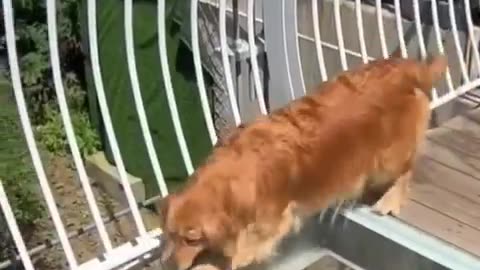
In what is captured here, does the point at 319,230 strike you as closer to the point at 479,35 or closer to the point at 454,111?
the point at 454,111

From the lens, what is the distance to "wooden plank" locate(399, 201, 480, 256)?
85.4 inches

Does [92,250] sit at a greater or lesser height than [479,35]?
lesser

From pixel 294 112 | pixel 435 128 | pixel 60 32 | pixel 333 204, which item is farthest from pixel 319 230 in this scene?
pixel 60 32

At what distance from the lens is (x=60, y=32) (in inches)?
149

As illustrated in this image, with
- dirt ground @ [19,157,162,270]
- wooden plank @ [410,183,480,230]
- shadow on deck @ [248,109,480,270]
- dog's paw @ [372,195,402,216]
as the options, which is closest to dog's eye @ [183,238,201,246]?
shadow on deck @ [248,109,480,270]

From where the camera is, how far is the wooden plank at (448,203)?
2.28m

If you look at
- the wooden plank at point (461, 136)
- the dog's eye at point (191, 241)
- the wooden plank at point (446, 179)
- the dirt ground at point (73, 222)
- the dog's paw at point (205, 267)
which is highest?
the dog's eye at point (191, 241)

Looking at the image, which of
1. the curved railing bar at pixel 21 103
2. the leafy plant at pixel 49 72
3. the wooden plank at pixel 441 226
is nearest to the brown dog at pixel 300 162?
the wooden plank at pixel 441 226

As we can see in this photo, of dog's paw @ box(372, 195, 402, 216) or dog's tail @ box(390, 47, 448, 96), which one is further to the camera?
dog's paw @ box(372, 195, 402, 216)

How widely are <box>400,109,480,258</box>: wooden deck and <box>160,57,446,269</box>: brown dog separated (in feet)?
0.52

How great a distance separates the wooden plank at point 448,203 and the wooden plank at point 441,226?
0.02m

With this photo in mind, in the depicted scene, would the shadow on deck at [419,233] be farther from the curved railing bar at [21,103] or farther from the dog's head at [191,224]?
the curved railing bar at [21,103]

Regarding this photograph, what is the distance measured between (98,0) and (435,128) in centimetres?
145

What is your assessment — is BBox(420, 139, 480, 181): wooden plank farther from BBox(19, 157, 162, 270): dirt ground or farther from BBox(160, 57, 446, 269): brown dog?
BBox(19, 157, 162, 270): dirt ground
